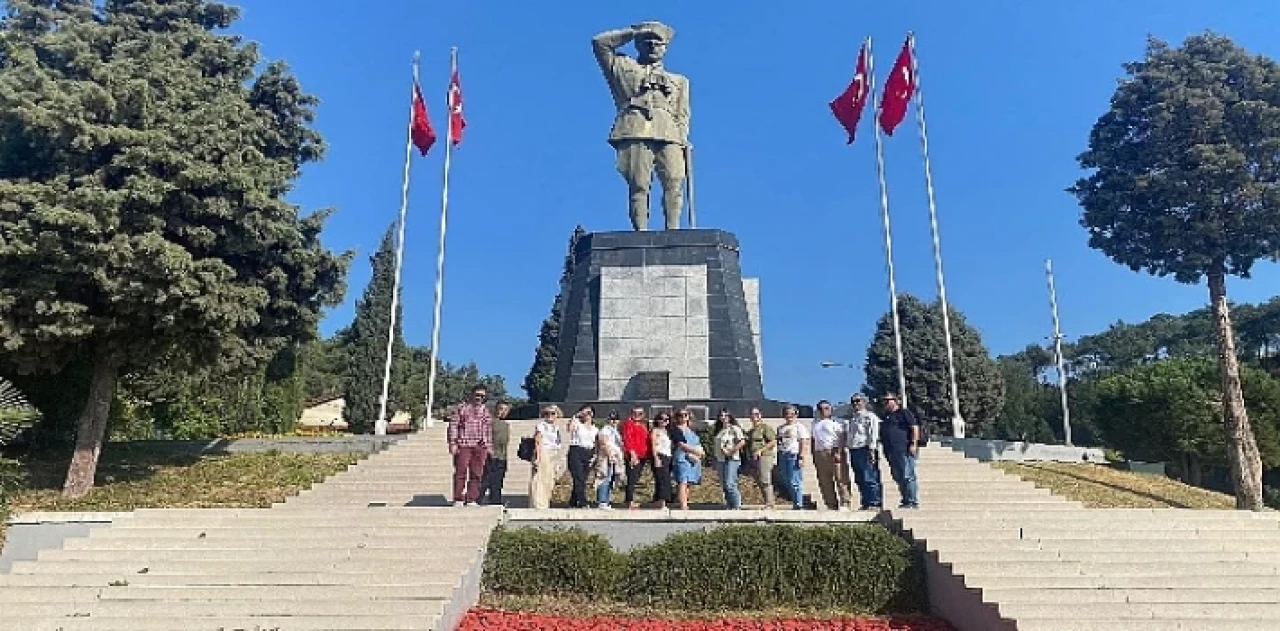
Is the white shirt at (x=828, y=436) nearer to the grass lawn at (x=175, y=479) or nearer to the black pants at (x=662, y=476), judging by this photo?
the black pants at (x=662, y=476)

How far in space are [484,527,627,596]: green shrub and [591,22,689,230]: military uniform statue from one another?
1228 centimetres

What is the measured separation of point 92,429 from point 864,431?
11667 millimetres

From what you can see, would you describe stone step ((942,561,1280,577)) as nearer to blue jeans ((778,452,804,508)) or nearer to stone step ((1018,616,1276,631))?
stone step ((1018,616,1276,631))

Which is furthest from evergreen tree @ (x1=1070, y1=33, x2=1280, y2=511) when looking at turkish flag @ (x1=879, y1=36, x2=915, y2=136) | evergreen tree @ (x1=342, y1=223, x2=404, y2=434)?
evergreen tree @ (x1=342, y1=223, x2=404, y2=434)

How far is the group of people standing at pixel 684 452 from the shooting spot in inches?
384

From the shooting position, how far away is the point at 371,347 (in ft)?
113

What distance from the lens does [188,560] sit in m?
8.16

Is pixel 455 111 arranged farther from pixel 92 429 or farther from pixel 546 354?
pixel 546 354

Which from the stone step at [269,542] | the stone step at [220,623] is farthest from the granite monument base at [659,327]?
the stone step at [220,623]

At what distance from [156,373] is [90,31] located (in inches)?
335

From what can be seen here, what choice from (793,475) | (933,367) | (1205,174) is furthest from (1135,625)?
(933,367)

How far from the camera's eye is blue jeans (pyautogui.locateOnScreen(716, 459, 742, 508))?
978 centimetres

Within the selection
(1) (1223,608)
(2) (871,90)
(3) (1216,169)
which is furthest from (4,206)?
(3) (1216,169)

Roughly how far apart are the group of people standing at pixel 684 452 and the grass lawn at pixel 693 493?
0.70 meters
